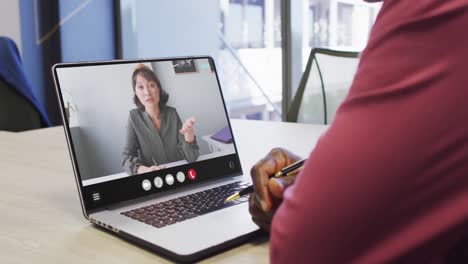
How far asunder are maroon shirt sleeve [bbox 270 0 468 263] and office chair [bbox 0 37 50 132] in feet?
7.71

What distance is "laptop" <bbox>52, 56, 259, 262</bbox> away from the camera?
78 cm

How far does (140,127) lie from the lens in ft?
2.95

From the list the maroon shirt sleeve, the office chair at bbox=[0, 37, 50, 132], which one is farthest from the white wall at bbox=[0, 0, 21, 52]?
the maroon shirt sleeve

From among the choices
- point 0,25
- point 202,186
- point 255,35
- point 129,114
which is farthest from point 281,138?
point 255,35

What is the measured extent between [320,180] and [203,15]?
418 cm

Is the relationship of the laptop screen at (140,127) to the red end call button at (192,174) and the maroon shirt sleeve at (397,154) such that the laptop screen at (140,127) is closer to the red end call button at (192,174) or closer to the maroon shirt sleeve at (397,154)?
the red end call button at (192,174)

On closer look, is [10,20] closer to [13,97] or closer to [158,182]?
[13,97]

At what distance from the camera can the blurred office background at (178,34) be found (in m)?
3.64

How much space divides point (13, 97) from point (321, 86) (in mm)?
1435

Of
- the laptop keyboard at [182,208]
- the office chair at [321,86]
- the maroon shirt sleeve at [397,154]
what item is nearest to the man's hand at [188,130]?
the laptop keyboard at [182,208]

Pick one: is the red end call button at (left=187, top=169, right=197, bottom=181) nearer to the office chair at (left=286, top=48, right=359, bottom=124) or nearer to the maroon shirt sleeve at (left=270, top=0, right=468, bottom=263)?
the maroon shirt sleeve at (left=270, top=0, right=468, bottom=263)

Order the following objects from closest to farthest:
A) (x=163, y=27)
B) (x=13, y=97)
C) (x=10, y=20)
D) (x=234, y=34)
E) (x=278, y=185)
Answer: (x=278, y=185) → (x=13, y=97) → (x=10, y=20) → (x=163, y=27) → (x=234, y=34)

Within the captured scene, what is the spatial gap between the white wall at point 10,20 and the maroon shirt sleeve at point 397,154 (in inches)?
141

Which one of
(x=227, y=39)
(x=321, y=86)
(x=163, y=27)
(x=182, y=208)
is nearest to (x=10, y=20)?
(x=163, y=27)
